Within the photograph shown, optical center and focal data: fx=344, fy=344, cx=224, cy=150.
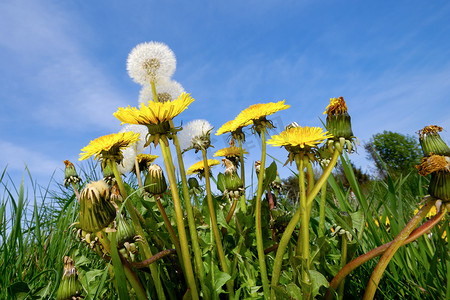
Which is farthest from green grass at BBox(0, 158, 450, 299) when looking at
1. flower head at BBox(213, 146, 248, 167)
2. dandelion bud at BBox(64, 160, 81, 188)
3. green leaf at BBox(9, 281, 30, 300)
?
dandelion bud at BBox(64, 160, 81, 188)

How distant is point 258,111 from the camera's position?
1.36m

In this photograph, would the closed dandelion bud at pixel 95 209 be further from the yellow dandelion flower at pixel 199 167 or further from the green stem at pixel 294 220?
the yellow dandelion flower at pixel 199 167

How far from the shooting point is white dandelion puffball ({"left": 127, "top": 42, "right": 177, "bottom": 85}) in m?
2.20

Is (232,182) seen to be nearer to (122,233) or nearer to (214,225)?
(214,225)

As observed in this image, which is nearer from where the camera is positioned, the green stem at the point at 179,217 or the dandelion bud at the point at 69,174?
the green stem at the point at 179,217

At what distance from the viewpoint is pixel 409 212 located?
8.54 feet

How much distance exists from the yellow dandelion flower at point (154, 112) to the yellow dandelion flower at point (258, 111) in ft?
0.82

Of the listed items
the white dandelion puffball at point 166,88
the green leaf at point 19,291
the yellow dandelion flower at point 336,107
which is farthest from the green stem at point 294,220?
the white dandelion puffball at point 166,88

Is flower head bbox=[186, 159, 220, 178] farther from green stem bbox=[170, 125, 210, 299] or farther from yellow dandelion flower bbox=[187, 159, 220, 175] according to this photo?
green stem bbox=[170, 125, 210, 299]

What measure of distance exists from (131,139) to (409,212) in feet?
7.22

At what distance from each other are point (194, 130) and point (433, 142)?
3.50ft

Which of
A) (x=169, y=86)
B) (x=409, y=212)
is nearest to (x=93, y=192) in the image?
(x=169, y=86)

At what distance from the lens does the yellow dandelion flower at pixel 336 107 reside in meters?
1.22

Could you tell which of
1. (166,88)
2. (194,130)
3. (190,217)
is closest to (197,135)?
(194,130)
